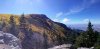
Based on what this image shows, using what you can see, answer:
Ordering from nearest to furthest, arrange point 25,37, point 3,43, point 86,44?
point 3,43
point 86,44
point 25,37

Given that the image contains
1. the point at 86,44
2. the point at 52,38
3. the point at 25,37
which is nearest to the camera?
the point at 86,44

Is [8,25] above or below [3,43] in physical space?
above

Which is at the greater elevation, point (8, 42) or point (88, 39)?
point (88, 39)

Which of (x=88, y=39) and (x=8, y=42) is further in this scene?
(x=88, y=39)

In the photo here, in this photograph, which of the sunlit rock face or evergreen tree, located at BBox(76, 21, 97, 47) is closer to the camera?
the sunlit rock face

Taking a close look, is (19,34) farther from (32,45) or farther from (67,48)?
(67,48)

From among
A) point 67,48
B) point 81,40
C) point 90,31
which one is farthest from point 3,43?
point 90,31

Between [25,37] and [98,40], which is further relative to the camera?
[25,37]

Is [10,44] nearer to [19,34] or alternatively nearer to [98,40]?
[19,34]

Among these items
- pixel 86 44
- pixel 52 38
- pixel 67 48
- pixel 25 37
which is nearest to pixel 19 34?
pixel 25 37

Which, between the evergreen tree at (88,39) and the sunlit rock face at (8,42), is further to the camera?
the evergreen tree at (88,39)
